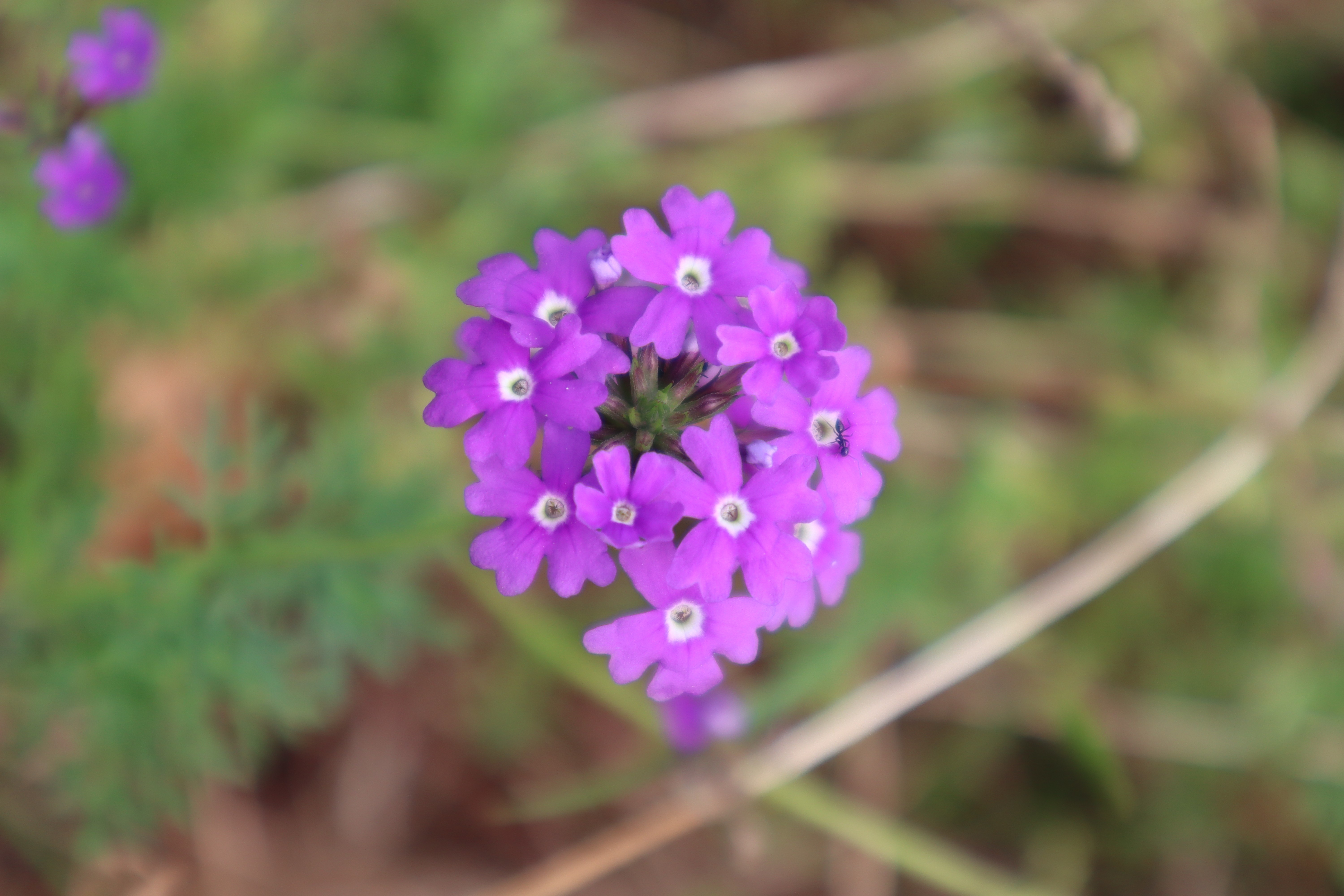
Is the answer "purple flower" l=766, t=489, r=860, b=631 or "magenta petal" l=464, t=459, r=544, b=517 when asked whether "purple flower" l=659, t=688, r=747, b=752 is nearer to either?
"purple flower" l=766, t=489, r=860, b=631

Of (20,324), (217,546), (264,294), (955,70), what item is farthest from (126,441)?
(955,70)

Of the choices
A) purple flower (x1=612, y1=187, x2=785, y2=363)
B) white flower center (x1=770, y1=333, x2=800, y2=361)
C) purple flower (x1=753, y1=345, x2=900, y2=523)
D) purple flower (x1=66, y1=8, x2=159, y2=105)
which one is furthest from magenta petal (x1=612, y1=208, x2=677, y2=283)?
purple flower (x1=66, y1=8, x2=159, y2=105)

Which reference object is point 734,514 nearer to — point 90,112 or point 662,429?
Result: point 662,429

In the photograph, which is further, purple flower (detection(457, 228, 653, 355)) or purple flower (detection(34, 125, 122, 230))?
purple flower (detection(34, 125, 122, 230))

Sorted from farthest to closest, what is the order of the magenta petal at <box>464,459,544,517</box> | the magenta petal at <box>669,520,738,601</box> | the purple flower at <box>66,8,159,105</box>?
the purple flower at <box>66,8,159,105</box> → the magenta petal at <box>464,459,544,517</box> → the magenta petal at <box>669,520,738,601</box>

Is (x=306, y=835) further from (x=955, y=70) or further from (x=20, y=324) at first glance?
(x=955, y=70)

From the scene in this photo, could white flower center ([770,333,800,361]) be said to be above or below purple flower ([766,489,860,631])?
above
